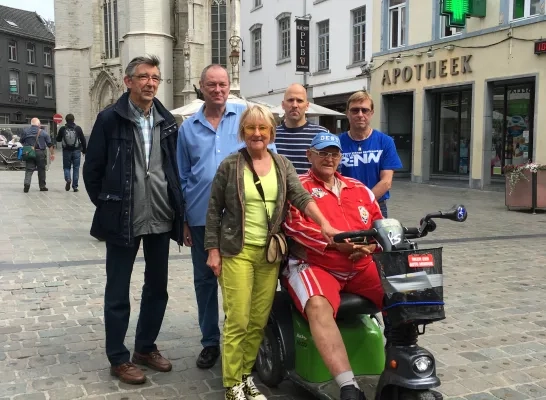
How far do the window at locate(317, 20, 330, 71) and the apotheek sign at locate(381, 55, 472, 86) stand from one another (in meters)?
3.61

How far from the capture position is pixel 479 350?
14.2ft

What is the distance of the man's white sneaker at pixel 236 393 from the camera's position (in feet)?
10.8

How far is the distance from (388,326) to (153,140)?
6.14ft

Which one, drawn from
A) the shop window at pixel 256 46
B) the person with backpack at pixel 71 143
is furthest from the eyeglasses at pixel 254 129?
the shop window at pixel 256 46

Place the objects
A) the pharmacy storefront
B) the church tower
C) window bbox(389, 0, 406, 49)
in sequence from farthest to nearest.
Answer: the church tower, window bbox(389, 0, 406, 49), the pharmacy storefront

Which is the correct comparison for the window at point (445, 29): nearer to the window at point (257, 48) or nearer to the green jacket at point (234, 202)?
the window at point (257, 48)

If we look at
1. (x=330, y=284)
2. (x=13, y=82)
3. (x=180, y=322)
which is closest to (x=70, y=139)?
(x=180, y=322)

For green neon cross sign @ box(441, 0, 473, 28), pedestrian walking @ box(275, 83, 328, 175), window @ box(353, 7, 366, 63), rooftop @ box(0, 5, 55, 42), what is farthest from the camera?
rooftop @ box(0, 5, 55, 42)

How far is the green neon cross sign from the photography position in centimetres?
1645

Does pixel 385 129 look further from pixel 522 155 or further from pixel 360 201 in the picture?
pixel 360 201

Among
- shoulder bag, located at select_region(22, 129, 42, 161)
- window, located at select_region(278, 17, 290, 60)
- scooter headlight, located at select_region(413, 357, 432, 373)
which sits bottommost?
scooter headlight, located at select_region(413, 357, 432, 373)

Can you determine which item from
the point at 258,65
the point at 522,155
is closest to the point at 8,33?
the point at 258,65

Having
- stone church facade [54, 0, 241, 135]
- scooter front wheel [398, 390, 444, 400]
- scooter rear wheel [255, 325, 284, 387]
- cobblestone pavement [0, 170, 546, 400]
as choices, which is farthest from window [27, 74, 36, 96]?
scooter front wheel [398, 390, 444, 400]

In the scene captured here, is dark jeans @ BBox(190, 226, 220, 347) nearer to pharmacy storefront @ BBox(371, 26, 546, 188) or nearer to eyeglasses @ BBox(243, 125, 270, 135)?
eyeglasses @ BBox(243, 125, 270, 135)
